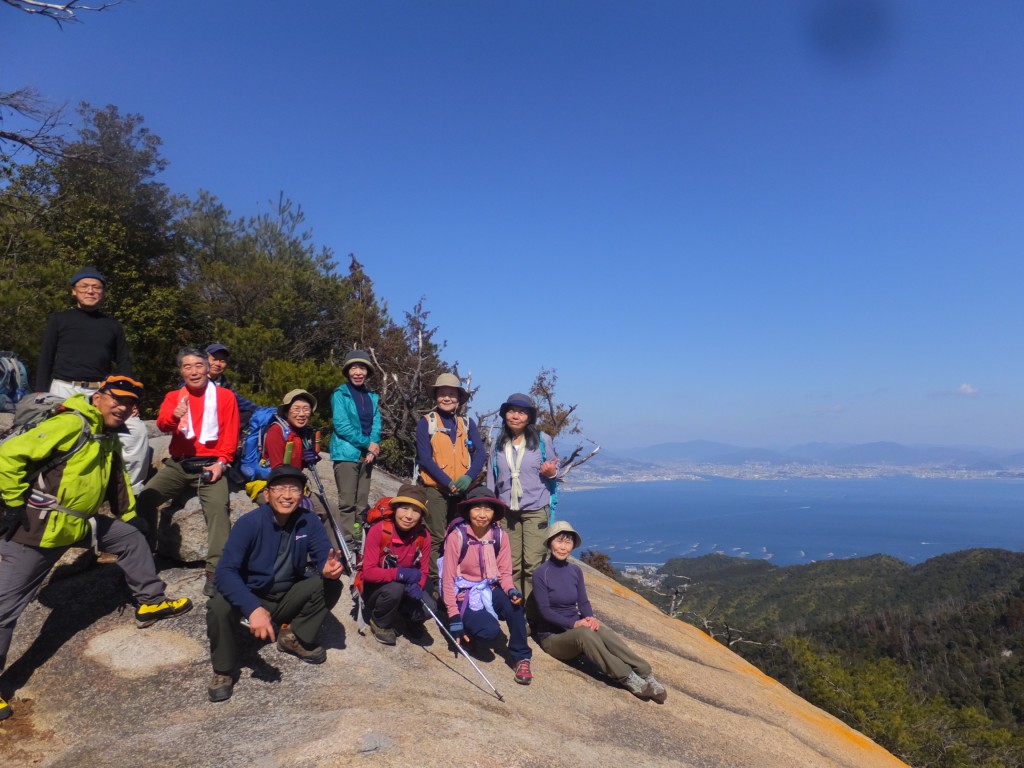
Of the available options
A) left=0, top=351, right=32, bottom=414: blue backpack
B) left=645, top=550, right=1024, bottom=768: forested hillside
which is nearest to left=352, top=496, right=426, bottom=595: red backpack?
left=0, top=351, right=32, bottom=414: blue backpack

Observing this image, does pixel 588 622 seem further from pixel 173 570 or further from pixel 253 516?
pixel 173 570

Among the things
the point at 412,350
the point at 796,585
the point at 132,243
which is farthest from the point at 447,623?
the point at 796,585

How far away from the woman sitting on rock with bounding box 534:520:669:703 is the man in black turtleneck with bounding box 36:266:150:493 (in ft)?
13.6

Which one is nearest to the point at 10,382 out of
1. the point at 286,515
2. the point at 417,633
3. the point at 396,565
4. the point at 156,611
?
the point at 156,611

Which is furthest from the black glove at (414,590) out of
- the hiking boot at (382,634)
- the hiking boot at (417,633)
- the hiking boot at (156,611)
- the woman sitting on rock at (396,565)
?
the hiking boot at (156,611)

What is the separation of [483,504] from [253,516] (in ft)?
6.31

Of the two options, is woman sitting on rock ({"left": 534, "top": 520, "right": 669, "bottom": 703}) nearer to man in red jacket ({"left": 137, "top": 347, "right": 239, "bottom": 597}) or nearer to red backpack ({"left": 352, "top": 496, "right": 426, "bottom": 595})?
red backpack ({"left": 352, "top": 496, "right": 426, "bottom": 595})

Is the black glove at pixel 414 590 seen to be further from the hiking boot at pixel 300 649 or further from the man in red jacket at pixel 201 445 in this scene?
the man in red jacket at pixel 201 445

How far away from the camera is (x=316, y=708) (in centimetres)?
432

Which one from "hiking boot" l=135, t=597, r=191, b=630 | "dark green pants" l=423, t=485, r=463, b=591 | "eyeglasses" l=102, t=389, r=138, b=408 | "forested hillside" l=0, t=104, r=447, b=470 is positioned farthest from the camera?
"forested hillside" l=0, t=104, r=447, b=470

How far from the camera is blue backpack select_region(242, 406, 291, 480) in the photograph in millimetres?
6004

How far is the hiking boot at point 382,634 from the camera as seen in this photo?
5484mm

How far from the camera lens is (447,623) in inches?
243

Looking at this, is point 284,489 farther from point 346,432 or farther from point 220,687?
point 346,432
